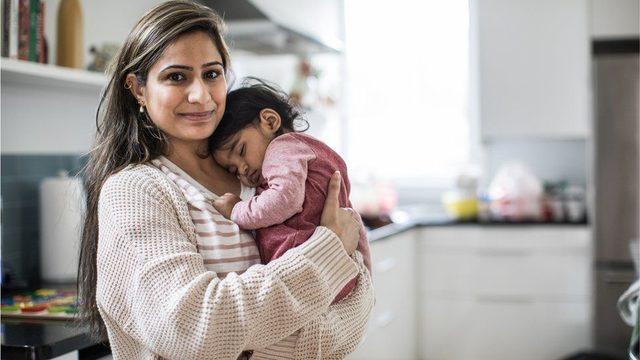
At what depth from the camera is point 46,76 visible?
7.51 feet

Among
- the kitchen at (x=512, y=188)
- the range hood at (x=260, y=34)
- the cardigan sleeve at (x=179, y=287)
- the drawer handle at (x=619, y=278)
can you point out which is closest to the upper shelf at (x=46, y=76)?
the range hood at (x=260, y=34)

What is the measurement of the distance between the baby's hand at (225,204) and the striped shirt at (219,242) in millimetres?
13

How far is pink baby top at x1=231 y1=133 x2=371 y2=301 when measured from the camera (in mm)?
1521

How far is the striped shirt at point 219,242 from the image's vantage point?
147 cm

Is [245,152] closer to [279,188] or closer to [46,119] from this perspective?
[279,188]

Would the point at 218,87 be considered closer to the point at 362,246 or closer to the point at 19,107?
the point at 362,246

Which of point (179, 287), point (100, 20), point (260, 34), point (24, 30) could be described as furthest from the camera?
point (260, 34)

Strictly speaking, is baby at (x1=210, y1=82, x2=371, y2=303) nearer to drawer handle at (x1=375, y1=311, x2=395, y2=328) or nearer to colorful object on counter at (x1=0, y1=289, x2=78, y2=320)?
colorful object on counter at (x1=0, y1=289, x2=78, y2=320)

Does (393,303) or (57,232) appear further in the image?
(393,303)

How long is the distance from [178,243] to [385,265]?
245 centimetres

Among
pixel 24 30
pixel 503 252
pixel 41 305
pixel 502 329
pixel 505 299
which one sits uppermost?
pixel 24 30

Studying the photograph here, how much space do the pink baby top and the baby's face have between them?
3 centimetres

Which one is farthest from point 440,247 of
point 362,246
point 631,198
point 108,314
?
point 108,314

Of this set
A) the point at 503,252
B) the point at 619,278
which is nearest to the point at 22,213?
the point at 503,252
